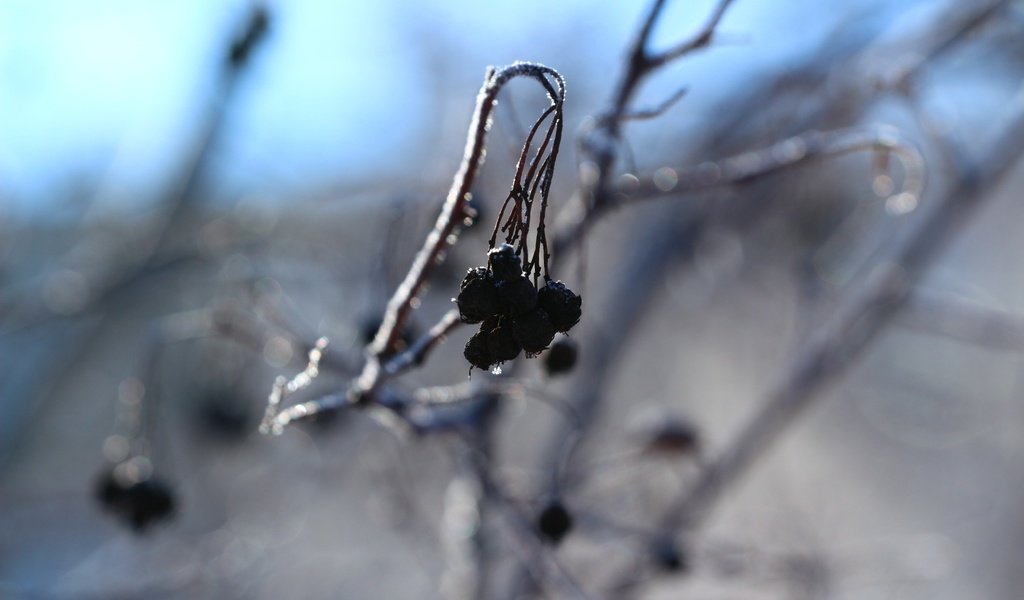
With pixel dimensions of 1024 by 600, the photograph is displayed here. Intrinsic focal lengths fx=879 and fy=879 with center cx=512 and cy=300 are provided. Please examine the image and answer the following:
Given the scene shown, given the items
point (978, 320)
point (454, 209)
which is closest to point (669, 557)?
point (454, 209)

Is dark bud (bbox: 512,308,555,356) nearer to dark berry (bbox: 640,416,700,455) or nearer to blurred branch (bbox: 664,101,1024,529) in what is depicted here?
dark berry (bbox: 640,416,700,455)

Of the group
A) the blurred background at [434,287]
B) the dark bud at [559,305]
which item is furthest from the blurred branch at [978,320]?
the dark bud at [559,305]

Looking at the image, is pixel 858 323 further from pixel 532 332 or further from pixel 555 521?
pixel 532 332

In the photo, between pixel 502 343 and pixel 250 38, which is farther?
pixel 250 38

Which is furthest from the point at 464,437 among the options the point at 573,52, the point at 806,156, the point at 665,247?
the point at 573,52

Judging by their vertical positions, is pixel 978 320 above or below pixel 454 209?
above

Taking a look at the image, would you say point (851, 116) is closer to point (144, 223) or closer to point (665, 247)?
point (665, 247)
